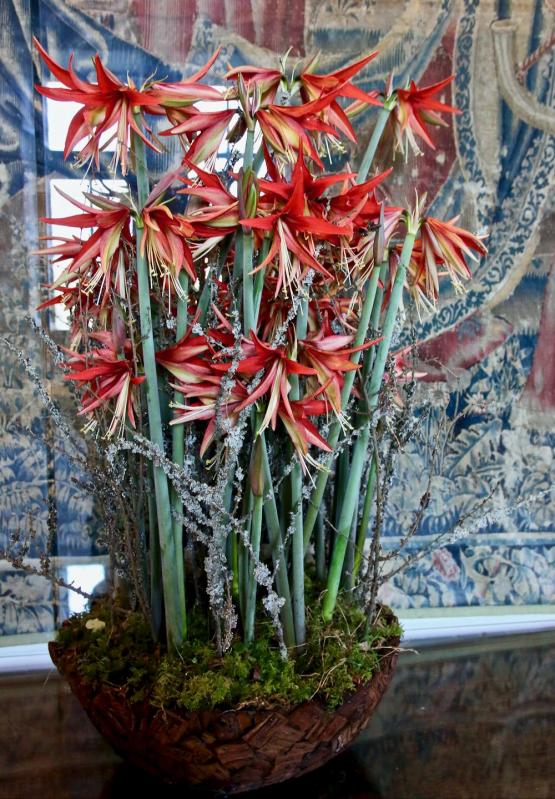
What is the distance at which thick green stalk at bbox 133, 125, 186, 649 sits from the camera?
1.65ft

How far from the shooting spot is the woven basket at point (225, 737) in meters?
0.52

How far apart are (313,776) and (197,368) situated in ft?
1.38

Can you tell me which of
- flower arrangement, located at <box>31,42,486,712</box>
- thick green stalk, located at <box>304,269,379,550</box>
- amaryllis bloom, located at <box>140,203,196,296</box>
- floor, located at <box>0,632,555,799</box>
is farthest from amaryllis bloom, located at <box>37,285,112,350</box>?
floor, located at <box>0,632,555,799</box>

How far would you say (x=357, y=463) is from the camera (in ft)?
2.03

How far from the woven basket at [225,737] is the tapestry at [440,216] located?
380mm

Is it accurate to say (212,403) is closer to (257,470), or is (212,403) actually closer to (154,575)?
(257,470)

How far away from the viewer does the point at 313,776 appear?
65cm

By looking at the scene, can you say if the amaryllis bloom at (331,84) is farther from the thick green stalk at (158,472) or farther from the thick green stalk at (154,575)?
the thick green stalk at (154,575)

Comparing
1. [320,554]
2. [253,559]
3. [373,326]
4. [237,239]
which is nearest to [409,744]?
[320,554]

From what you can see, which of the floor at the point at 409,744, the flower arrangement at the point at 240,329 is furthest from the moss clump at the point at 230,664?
the floor at the point at 409,744

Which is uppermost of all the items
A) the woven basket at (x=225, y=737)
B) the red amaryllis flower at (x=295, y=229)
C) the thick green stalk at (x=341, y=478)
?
the red amaryllis flower at (x=295, y=229)

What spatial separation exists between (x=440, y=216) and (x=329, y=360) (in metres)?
0.54

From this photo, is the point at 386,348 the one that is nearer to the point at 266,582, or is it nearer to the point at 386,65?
the point at 266,582

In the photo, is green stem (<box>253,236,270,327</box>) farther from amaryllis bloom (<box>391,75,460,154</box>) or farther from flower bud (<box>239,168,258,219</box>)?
amaryllis bloom (<box>391,75,460,154</box>)
